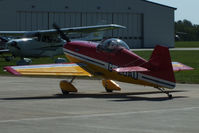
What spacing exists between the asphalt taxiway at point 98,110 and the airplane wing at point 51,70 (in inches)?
26.0

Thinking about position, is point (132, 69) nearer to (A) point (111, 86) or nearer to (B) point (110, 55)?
(B) point (110, 55)

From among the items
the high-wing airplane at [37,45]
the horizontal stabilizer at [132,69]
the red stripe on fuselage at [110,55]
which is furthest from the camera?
the high-wing airplane at [37,45]

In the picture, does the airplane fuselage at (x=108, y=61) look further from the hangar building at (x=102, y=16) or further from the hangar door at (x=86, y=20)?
the hangar building at (x=102, y=16)

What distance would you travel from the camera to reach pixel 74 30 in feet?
130

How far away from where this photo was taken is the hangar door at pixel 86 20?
2781 inches

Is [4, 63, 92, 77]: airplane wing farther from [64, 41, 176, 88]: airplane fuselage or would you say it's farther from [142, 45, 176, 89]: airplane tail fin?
[142, 45, 176, 89]: airplane tail fin

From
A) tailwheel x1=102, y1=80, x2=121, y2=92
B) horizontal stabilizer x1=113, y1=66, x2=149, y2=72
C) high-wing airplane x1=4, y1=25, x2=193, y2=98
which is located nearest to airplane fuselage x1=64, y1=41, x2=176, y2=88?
high-wing airplane x1=4, y1=25, x2=193, y2=98

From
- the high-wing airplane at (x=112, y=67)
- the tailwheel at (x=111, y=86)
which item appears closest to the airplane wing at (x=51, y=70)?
the high-wing airplane at (x=112, y=67)

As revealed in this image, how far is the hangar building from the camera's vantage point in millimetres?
69375

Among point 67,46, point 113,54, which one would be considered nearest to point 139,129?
point 113,54

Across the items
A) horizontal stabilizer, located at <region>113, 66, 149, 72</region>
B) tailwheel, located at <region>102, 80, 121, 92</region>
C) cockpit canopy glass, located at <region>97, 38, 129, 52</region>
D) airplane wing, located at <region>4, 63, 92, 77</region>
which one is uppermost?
cockpit canopy glass, located at <region>97, 38, 129, 52</region>

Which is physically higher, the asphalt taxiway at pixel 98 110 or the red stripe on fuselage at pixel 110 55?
the red stripe on fuselage at pixel 110 55

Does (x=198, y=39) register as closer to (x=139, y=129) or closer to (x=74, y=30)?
(x=74, y=30)

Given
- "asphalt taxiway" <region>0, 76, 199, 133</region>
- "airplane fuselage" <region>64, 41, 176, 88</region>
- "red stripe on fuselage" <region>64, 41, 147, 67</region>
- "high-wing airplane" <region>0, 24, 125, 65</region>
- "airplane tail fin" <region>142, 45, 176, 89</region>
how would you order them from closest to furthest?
1. "asphalt taxiway" <region>0, 76, 199, 133</region>
2. "airplane tail fin" <region>142, 45, 176, 89</region>
3. "airplane fuselage" <region>64, 41, 176, 88</region>
4. "red stripe on fuselage" <region>64, 41, 147, 67</region>
5. "high-wing airplane" <region>0, 24, 125, 65</region>
